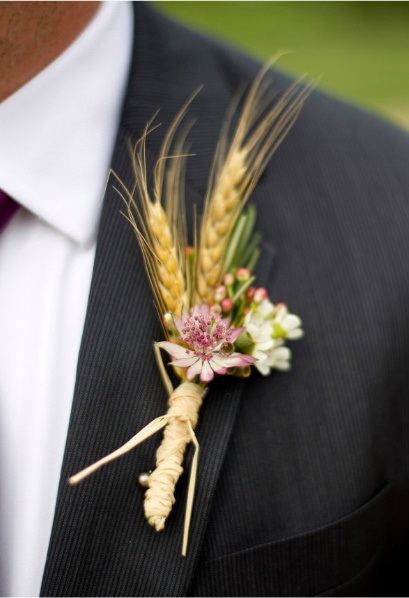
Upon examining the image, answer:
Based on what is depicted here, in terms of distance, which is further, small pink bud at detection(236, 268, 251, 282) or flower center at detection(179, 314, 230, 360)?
small pink bud at detection(236, 268, 251, 282)

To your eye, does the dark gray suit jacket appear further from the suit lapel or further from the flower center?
the flower center

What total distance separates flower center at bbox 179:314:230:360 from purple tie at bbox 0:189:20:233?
45 centimetres

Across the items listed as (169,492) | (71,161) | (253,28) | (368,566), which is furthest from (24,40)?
(253,28)

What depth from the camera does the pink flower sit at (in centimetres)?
102

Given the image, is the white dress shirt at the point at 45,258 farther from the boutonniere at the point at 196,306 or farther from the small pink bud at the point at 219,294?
the small pink bud at the point at 219,294

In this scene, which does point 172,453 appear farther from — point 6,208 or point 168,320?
point 6,208

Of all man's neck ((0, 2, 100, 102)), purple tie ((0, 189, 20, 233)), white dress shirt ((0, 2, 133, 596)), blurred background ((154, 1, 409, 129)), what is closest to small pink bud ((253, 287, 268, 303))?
white dress shirt ((0, 2, 133, 596))

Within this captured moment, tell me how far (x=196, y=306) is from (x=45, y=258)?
379 mm

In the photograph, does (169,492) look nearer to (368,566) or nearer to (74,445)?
(74,445)

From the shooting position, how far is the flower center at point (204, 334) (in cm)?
102

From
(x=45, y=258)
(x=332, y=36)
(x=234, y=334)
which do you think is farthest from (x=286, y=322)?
(x=332, y=36)

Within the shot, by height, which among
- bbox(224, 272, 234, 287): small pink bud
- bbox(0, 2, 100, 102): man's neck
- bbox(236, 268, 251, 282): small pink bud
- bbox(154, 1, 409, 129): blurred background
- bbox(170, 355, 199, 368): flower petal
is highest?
bbox(154, 1, 409, 129): blurred background

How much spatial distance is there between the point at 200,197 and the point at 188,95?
26 centimetres

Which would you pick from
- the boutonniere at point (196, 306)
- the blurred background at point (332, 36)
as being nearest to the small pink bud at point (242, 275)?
the boutonniere at point (196, 306)
